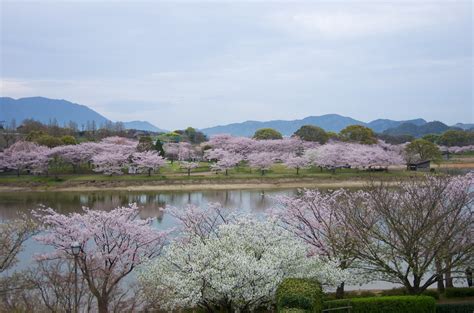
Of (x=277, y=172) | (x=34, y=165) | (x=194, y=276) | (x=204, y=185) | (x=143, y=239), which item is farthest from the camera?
(x=277, y=172)

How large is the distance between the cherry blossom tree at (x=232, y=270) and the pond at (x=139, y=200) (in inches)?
672

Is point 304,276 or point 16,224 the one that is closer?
point 304,276

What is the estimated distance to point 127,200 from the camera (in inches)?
1652

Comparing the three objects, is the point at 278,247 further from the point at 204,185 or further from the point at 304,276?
the point at 204,185

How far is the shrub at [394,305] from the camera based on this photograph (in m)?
11.5

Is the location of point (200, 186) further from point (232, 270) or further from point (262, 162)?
point (232, 270)

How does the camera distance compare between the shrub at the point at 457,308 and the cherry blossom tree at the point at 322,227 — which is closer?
the shrub at the point at 457,308

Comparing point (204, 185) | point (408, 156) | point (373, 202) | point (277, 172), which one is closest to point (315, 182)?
point (277, 172)

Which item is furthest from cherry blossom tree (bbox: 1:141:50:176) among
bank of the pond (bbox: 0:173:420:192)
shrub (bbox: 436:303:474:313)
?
shrub (bbox: 436:303:474:313)

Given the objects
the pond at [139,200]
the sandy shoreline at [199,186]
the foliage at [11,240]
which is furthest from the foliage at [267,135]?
the foliage at [11,240]

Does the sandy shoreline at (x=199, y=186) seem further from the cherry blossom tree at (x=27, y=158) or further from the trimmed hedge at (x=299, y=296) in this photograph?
the trimmed hedge at (x=299, y=296)

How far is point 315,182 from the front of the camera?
52.5 meters

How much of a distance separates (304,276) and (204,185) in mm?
39501

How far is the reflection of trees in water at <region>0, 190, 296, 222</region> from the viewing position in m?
36.2
